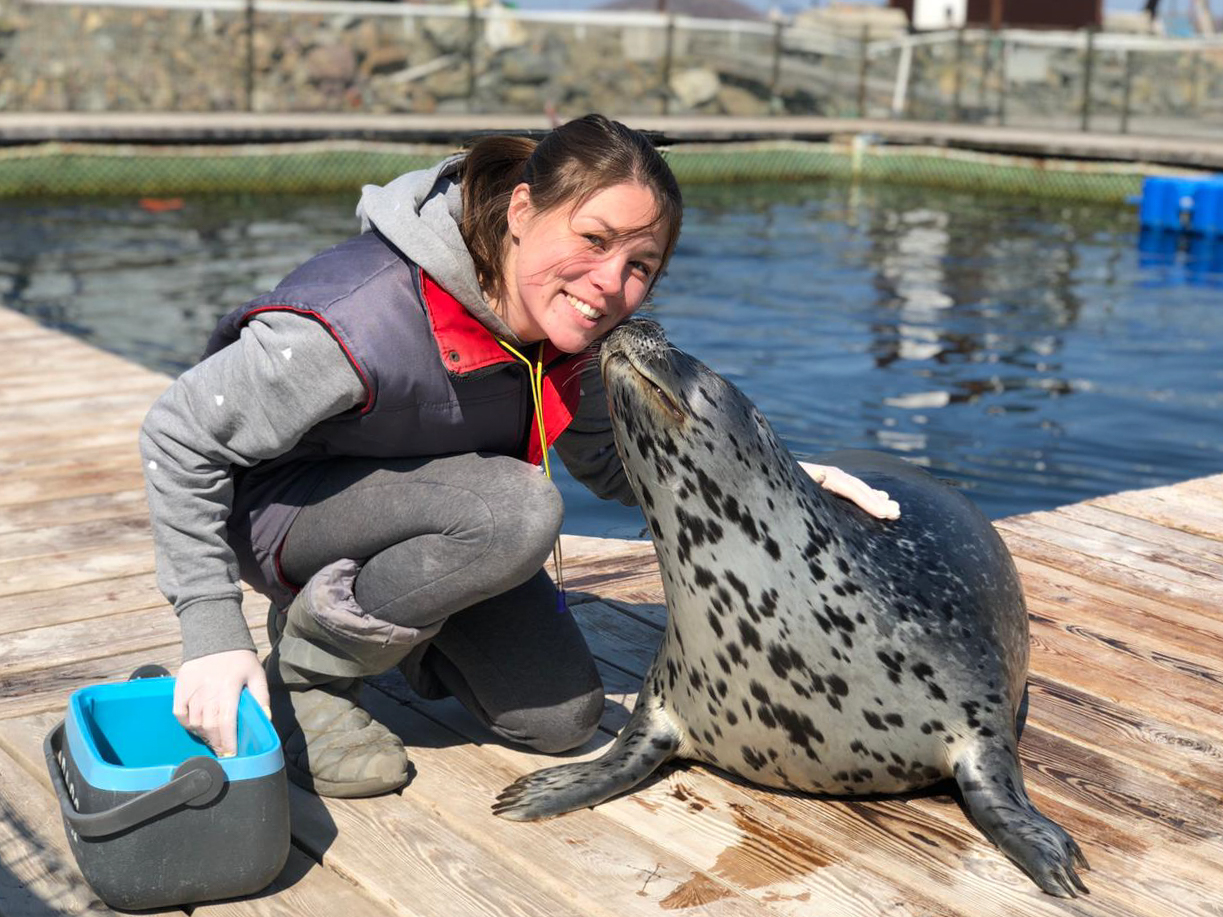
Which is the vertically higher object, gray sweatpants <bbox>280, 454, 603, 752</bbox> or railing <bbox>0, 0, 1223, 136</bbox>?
railing <bbox>0, 0, 1223, 136</bbox>

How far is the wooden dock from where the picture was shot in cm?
246

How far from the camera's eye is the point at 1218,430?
322 inches

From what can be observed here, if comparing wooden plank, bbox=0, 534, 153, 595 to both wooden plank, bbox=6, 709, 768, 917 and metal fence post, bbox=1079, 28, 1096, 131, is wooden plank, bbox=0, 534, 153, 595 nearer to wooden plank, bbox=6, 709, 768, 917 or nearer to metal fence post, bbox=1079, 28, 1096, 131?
wooden plank, bbox=6, 709, 768, 917

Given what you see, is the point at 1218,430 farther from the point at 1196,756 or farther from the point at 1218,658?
the point at 1196,756

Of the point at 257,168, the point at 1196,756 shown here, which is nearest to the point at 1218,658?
the point at 1196,756

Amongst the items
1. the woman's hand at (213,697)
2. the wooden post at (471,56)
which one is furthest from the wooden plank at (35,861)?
the wooden post at (471,56)

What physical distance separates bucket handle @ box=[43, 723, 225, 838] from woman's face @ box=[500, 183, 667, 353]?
94 centimetres

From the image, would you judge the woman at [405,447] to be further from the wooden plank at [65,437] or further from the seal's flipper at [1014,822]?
the wooden plank at [65,437]

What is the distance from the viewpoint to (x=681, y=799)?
2.84 metres

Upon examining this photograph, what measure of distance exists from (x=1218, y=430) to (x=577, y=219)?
6.47 m

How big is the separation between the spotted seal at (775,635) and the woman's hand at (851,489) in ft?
0.48

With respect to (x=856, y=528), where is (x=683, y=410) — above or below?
above

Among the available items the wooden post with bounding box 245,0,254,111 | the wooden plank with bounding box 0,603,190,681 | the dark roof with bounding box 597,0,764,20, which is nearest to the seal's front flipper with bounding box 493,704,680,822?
the wooden plank with bounding box 0,603,190,681

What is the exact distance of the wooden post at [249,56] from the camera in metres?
20.6
